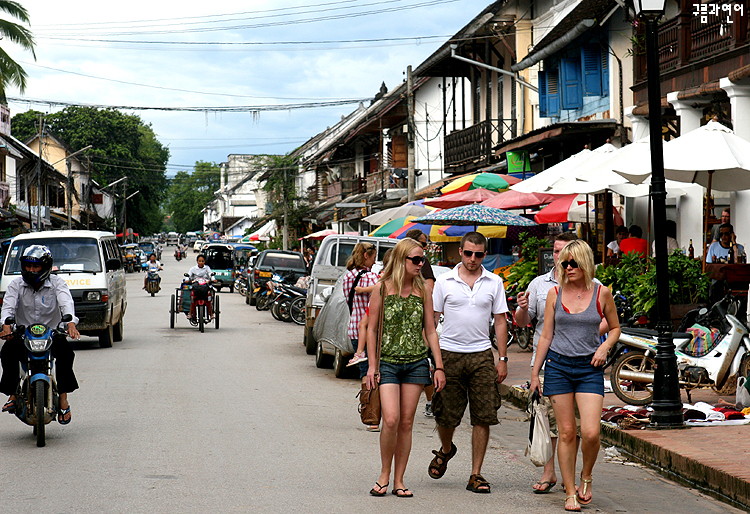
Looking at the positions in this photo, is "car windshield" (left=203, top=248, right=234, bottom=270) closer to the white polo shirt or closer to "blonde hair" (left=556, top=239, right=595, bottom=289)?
the white polo shirt

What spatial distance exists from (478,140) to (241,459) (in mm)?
24253

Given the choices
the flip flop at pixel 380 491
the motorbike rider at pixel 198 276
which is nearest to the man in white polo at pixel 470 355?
the flip flop at pixel 380 491

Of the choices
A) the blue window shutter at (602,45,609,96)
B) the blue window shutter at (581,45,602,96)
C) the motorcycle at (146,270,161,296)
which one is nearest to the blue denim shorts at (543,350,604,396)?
the blue window shutter at (602,45,609,96)

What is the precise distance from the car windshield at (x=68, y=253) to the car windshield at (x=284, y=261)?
15367 mm

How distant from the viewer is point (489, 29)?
31.5 metres

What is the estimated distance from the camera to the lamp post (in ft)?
33.1

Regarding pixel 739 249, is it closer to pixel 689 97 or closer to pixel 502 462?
pixel 689 97

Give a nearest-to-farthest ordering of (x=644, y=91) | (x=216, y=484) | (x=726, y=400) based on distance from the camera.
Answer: (x=216, y=484) < (x=726, y=400) < (x=644, y=91)

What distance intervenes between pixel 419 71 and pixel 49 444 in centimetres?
2839

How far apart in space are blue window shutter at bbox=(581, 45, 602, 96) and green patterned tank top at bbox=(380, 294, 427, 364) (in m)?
18.3

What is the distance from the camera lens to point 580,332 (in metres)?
7.21

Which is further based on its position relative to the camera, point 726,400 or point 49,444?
point 726,400

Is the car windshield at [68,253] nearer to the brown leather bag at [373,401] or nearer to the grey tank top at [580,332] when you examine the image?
the brown leather bag at [373,401]

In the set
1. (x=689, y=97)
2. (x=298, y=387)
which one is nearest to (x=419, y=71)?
(x=689, y=97)
